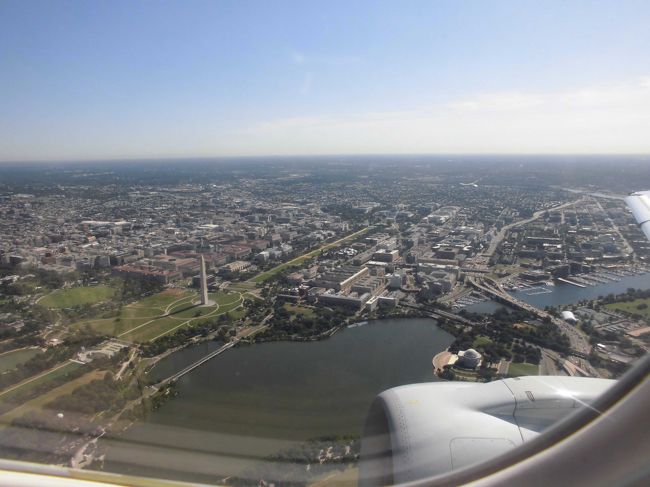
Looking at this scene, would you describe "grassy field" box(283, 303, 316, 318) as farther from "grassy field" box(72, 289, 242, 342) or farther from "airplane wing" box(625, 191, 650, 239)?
"airplane wing" box(625, 191, 650, 239)

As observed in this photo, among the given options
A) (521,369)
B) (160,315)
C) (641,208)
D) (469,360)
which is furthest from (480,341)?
(160,315)

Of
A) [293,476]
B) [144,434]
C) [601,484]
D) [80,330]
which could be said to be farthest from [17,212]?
[601,484]

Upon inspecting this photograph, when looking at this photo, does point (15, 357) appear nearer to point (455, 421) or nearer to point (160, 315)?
point (160, 315)

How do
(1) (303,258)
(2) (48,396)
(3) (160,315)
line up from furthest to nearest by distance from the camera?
(1) (303,258) → (3) (160,315) → (2) (48,396)

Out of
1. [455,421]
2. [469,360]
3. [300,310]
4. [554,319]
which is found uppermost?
[455,421]

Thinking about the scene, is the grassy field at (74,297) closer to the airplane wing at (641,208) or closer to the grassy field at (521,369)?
the grassy field at (521,369)

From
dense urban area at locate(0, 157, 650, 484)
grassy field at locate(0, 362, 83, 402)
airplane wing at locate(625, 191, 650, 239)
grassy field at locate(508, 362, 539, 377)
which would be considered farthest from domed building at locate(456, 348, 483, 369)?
grassy field at locate(0, 362, 83, 402)

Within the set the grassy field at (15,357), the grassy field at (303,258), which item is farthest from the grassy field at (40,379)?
the grassy field at (303,258)
